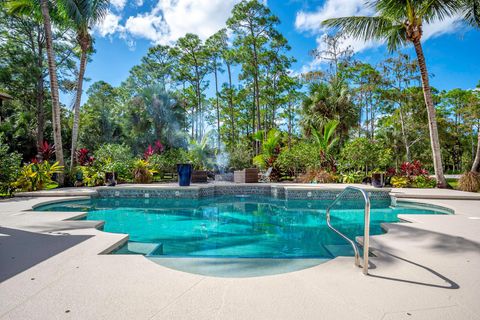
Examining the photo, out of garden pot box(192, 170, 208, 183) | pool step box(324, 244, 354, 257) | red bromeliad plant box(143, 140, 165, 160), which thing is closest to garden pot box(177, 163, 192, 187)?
garden pot box(192, 170, 208, 183)

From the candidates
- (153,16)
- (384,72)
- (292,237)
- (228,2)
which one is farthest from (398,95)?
(292,237)

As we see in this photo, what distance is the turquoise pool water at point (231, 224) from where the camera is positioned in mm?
4004

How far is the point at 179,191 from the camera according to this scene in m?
9.12

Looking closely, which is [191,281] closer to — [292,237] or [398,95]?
[292,237]

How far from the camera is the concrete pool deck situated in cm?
179

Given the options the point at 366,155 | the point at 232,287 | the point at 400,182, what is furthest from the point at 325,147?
the point at 232,287

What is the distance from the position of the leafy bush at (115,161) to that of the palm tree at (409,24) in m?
10.3

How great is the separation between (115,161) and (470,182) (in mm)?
13739

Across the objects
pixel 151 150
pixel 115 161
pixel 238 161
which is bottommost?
pixel 115 161

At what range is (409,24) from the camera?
9.58 meters

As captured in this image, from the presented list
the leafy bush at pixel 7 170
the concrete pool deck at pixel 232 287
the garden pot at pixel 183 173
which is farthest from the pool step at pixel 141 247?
the leafy bush at pixel 7 170

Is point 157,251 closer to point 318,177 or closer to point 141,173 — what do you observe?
point 141,173

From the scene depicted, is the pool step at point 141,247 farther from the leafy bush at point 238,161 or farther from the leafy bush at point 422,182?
the leafy bush at point 422,182

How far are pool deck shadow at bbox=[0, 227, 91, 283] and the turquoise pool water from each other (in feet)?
2.43
